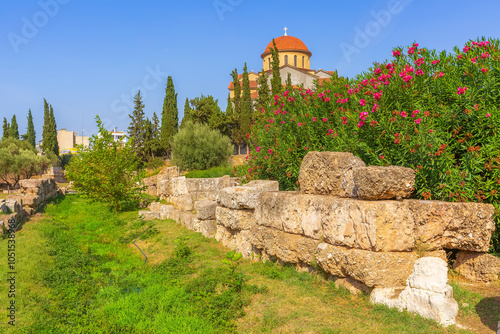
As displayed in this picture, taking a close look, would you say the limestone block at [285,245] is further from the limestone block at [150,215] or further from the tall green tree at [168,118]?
the tall green tree at [168,118]

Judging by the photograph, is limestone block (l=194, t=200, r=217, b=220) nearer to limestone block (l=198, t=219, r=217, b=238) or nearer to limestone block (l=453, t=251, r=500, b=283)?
limestone block (l=198, t=219, r=217, b=238)

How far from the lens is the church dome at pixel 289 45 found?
156 ft

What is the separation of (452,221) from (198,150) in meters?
26.2

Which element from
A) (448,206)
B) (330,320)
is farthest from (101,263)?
(448,206)

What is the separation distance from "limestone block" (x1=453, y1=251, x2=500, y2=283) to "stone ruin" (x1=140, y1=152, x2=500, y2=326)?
0.04 ft

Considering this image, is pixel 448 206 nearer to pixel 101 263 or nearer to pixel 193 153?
pixel 101 263

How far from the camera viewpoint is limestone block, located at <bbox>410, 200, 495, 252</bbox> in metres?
4.52

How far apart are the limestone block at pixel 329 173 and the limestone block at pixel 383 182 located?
1.31 ft

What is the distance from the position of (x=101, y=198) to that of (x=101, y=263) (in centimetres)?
775

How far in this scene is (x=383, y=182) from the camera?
4.41 m

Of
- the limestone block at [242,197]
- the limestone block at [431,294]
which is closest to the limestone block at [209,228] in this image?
the limestone block at [242,197]

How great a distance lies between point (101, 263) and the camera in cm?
779

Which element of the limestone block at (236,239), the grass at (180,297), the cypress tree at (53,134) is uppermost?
the cypress tree at (53,134)

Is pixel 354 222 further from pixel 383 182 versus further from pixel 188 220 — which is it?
pixel 188 220
